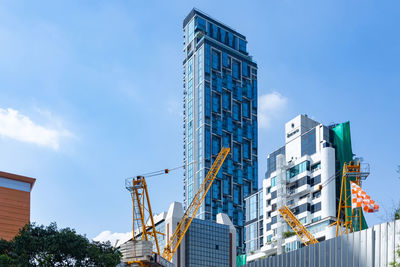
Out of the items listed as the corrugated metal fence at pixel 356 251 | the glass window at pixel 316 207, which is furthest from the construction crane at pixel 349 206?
the corrugated metal fence at pixel 356 251

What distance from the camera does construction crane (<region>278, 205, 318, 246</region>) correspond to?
504 ft

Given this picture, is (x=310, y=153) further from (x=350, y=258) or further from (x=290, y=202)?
(x=350, y=258)

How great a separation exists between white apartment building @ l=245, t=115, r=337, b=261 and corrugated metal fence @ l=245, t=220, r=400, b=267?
101 m

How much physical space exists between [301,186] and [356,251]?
120 metres

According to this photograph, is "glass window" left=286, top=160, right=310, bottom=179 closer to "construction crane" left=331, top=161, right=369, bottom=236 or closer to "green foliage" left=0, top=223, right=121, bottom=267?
"construction crane" left=331, top=161, right=369, bottom=236

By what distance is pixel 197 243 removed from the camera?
6791 inches

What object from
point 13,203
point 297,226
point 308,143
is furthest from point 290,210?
point 13,203

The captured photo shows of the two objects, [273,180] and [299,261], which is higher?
[273,180]

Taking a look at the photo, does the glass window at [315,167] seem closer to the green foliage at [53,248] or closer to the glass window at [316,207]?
the glass window at [316,207]

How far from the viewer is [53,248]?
225 ft

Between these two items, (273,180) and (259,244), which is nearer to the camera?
(273,180)

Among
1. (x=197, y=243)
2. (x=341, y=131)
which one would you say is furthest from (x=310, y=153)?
(x=197, y=243)

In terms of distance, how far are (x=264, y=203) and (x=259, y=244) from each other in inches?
732

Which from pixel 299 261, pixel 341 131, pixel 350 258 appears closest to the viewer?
pixel 350 258
